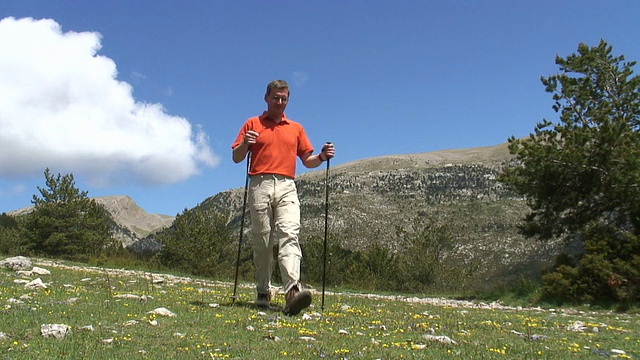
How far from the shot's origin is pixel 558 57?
909 inches

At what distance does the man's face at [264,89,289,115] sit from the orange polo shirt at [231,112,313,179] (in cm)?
17

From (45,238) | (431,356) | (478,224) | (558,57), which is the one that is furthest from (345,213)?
(431,356)

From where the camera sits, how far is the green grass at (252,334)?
4.04m

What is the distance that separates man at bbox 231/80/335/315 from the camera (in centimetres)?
686

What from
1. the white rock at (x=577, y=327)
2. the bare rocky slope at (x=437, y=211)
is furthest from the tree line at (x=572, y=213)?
the bare rocky slope at (x=437, y=211)

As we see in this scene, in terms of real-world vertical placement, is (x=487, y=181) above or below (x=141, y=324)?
above

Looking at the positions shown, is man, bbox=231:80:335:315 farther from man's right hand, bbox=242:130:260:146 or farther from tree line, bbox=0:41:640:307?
tree line, bbox=0:41:640:307

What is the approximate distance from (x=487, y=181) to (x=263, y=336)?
161330 mm

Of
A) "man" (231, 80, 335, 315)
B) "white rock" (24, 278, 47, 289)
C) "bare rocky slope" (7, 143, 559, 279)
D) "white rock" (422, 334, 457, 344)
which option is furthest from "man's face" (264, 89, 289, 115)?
"bare rocky slope" (7, 143, 559, 279)

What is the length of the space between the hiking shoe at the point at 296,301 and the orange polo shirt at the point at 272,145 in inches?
66.3

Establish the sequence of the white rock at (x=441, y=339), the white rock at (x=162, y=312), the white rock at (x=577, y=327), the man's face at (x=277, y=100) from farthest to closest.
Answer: the man's face at (x=277, y=100) < the white rock at (x=577, y=327) < the white rock at (x=162, y=312) < the white rock at (x=441, y=339)

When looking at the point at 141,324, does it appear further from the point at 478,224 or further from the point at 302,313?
the point at 478,224

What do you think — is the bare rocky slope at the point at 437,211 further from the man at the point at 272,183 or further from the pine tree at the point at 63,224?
the man at the point at 272,183

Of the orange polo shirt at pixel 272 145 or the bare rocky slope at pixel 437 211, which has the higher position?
the bare rocky slope at pixel 437 211
